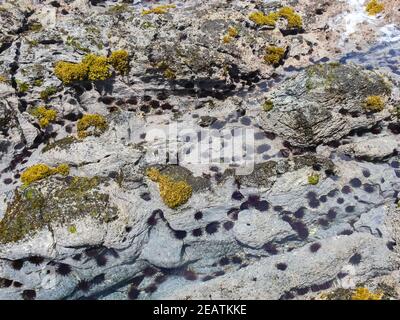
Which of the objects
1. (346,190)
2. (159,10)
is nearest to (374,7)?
(346,190)

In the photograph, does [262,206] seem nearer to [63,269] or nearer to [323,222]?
[323,222]

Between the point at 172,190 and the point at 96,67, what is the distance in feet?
28.1

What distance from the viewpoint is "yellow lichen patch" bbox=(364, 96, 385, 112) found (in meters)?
21.2

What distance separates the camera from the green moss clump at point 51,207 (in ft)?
59.9

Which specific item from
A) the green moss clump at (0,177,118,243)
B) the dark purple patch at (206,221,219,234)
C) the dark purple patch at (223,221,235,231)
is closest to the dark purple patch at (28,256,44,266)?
the green moss clump at (0,177,118,243)

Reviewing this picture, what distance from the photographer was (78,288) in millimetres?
18469

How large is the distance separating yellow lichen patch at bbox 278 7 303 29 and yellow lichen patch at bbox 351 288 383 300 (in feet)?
52.6

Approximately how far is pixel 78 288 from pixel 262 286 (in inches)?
335

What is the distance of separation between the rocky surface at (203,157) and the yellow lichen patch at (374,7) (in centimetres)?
36

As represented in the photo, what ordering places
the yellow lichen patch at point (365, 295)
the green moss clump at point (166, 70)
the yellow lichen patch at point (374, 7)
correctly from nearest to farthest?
the yellow lichen patch at point (365, 295)
the green moss clump at point (166, 70)
the yellow lichen patch at point (374, 7)

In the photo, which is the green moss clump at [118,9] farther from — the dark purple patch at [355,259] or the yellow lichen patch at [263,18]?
the dark purple patch at [355,259]

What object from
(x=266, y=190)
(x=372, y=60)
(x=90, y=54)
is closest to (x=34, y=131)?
(x=90, y=54)

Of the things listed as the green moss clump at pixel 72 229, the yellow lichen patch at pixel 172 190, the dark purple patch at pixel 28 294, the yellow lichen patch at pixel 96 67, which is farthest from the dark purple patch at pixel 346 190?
the dark purple patch at pixel 28 294
